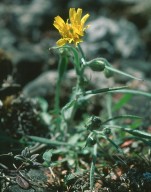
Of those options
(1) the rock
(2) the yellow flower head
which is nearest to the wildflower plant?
(2) the yellow flower head

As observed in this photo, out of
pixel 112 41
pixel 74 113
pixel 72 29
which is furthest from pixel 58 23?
pixel 112 41

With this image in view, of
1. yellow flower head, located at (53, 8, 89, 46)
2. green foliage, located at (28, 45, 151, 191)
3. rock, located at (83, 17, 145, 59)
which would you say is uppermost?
rock, located at (83, 17, 145, 59)

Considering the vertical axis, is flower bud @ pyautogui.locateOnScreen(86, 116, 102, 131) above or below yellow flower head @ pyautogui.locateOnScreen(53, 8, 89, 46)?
below

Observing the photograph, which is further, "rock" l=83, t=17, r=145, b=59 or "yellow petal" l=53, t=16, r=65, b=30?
"rock" l=83, t=17, r=145, b=59

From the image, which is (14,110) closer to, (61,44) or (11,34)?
(61,44)

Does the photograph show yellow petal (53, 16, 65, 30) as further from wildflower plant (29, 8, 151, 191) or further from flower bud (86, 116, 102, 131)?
flower bud (86, 116, 102, 131)

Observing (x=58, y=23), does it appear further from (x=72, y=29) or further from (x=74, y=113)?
(x=74, y=113)

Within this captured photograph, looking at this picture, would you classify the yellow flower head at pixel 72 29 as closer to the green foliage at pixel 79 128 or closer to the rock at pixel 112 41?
the green foliage at pixel 79 128

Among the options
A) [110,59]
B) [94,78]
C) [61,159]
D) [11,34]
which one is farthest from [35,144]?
[11,34]
